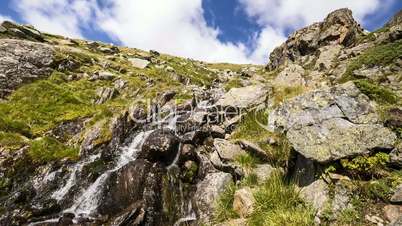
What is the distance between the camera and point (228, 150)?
571 inches

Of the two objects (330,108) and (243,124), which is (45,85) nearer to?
(243,124)

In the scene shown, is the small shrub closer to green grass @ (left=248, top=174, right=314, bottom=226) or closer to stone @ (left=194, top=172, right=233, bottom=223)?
green grass @ (left=248, top=174, right=314, bottom=226)

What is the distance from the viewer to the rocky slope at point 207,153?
8.89 metres

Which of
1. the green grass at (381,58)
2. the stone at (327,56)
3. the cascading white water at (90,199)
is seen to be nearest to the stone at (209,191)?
the cascading white water at (90,199)

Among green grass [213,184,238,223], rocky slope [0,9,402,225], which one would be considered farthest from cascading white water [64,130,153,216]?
green grass [213,184,238,223]

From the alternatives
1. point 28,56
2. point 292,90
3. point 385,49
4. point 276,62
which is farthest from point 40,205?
point 276,62

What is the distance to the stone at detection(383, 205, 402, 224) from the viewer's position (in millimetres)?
7492

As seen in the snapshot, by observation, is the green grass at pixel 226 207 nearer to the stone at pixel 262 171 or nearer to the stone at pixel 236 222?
the stone at pixel 236 222

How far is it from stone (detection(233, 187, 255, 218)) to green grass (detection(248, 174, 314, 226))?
394 mm

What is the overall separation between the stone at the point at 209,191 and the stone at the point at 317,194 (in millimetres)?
A: 3716

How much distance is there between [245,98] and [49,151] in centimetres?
1134

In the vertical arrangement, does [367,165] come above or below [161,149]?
below

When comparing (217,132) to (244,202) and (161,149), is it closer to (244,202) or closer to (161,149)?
(161,149)

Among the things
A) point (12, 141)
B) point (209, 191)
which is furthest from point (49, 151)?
point (209, 191)
